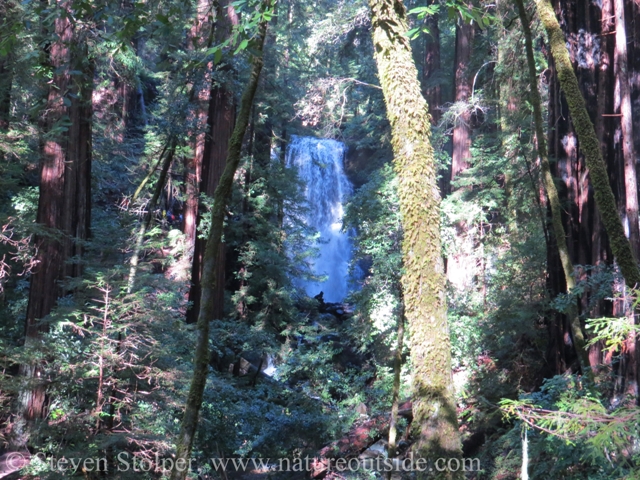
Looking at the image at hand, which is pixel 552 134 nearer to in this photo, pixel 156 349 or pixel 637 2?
pixel 637 2

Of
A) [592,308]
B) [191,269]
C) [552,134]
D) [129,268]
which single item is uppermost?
[552,134]

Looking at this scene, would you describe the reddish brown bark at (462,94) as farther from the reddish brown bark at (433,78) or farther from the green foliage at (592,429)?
the green foliage at (592,429)

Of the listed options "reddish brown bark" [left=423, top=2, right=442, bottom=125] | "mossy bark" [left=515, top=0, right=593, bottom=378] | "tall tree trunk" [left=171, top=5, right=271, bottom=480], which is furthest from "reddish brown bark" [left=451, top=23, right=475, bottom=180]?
"tall tree trunk" [left=171, top=5, right=271, bottom=480]

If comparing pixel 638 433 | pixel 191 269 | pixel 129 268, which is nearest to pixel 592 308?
pixel 638 433

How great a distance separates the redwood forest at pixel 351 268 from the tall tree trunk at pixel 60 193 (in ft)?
0.13

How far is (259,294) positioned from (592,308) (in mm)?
11072

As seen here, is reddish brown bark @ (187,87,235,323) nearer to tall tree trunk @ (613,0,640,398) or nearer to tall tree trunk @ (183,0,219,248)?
tall tree trunk @ (183,0,219,248)

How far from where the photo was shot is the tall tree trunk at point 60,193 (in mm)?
8492

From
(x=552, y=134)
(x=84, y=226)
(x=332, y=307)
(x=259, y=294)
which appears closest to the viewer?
(x=552, y=134)

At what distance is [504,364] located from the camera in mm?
9359

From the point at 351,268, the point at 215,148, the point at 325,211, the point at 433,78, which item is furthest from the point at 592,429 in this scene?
the point at 325,211

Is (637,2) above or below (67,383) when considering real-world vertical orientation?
above

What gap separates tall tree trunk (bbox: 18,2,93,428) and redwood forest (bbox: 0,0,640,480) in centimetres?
4

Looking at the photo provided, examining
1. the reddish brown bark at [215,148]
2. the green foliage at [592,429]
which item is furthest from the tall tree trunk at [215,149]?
the green foliage at [592,429]
